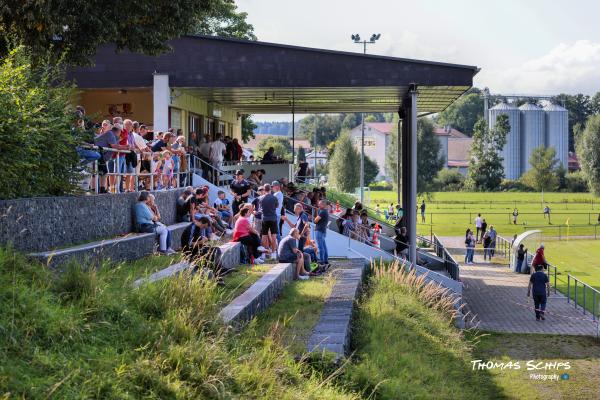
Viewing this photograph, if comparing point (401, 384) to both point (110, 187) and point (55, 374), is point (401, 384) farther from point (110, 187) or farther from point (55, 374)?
point (110, 187)

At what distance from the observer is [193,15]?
62.1 feet

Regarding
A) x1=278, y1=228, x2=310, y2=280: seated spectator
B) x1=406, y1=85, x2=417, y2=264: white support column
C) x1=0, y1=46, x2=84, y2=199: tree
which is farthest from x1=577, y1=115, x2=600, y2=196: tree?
x1=0, y1=46, x2=84, y2=199: tree

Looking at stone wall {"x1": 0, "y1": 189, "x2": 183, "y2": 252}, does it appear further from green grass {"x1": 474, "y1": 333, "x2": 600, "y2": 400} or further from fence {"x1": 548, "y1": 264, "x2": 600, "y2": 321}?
fence {"x1": 548, "y1": 264, "x2": 600, "y2": 321}

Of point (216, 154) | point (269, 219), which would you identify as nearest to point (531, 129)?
point (216, 154)

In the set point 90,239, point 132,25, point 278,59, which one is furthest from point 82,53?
point 278,59

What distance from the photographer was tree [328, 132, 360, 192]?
8981 cm

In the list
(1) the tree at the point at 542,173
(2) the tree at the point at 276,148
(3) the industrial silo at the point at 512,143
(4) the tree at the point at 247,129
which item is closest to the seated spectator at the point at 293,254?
(4) the tree at the point at 247,129

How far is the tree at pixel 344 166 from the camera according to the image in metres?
89.8

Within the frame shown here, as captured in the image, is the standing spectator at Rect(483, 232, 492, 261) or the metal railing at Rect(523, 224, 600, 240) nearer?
the standing spectator at Rect(483, 232, 492, 261)

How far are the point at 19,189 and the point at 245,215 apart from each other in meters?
6.18

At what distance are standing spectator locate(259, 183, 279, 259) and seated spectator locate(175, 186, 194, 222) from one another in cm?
154

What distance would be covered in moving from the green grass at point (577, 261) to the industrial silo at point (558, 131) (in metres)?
91.7

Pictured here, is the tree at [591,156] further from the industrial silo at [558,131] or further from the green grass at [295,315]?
the green grass at [295,315]

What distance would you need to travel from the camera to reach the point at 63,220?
12039 mm
